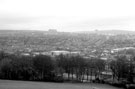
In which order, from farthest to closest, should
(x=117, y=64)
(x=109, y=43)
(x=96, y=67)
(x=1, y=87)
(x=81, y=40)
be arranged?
1. (x=81, y=40)
2. (x=109, y=43)
3. (x=96, y=67)
4. (x=117, y=64)
5. (x=1, y=87)

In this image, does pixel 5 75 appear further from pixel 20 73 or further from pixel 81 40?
pixel 81 40

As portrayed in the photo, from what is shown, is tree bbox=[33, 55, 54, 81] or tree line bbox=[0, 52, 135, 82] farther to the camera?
tree bbox=[33, 55, 54, 81]

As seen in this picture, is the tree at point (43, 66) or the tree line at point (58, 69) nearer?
Result: the tree line at point (58, 69)

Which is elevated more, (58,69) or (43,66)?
(43,66)

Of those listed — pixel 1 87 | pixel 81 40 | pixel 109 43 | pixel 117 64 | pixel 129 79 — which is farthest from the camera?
pixel 81 40

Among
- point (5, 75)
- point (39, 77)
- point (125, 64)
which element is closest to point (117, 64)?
point (125, 64)

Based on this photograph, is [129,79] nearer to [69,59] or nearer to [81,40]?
[69,59]

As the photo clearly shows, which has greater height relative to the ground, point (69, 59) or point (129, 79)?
point (69, 59)

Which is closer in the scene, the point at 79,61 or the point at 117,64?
the point at 117,64

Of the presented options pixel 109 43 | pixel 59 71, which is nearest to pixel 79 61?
pixel 59 71
